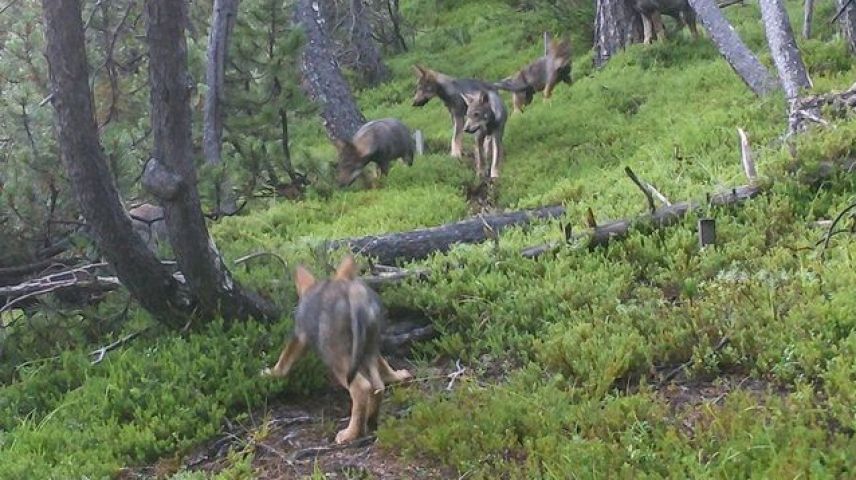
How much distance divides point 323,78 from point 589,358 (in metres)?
10.8

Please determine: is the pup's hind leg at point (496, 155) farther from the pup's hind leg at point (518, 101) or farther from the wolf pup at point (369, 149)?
the pup's hind leg at point (518, 101)

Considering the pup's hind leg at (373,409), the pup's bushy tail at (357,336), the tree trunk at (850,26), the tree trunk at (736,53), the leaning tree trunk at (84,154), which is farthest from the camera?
the tree trunk at (850,26)

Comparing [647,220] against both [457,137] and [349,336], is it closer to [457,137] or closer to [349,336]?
[349,336]

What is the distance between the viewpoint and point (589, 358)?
19.8 ft

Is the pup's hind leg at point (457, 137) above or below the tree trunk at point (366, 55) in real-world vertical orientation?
below

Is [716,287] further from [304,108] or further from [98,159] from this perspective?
[304,108]

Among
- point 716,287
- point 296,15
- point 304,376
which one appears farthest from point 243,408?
point 296,15

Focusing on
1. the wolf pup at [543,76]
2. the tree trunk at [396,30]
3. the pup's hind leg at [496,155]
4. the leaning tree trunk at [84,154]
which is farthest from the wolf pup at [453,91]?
the leaning tree trunk at [84,154]

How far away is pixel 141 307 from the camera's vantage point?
7.36 metres

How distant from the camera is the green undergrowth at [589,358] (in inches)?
196

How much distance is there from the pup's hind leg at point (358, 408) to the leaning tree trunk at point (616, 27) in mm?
12717

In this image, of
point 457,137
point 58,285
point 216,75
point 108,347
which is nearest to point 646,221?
point 108,347

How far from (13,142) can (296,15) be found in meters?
7.97

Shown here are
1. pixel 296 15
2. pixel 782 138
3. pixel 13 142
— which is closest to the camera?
pixel 13 142
